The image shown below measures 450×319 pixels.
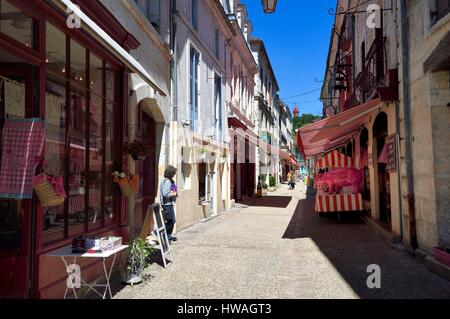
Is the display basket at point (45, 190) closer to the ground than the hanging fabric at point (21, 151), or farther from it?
closer to the ground

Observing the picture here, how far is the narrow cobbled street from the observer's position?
5684 mm

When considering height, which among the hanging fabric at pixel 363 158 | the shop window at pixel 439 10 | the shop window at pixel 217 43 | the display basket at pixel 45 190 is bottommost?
the display basket at pixel 45 190

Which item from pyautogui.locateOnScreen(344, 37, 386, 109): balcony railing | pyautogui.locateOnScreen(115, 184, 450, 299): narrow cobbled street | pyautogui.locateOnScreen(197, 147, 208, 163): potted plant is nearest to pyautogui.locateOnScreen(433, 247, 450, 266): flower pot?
pyautogui.locateOnScreen(115, 184, 450, 299): narrow cobbled street

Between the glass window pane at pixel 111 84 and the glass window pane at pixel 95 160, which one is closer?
the glass window pane at pixel 95 160

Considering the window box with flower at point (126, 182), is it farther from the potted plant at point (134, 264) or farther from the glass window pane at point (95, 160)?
the potted plant at point (134, 264)

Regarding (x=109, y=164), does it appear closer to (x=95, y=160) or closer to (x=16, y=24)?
(x=95, y=160)

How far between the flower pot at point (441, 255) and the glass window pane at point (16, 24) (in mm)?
6122

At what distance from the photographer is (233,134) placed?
19438mm

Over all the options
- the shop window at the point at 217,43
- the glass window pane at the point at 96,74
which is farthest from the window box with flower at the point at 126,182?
the shop window at the point at 217,43

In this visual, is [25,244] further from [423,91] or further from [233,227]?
Result: [233,227]

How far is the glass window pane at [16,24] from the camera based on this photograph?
14.8 ft

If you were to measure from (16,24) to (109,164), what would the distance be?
2.99 metres

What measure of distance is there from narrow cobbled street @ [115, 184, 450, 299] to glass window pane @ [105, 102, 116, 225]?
43.7 inches

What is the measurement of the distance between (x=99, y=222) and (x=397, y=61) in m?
→ 6.34
